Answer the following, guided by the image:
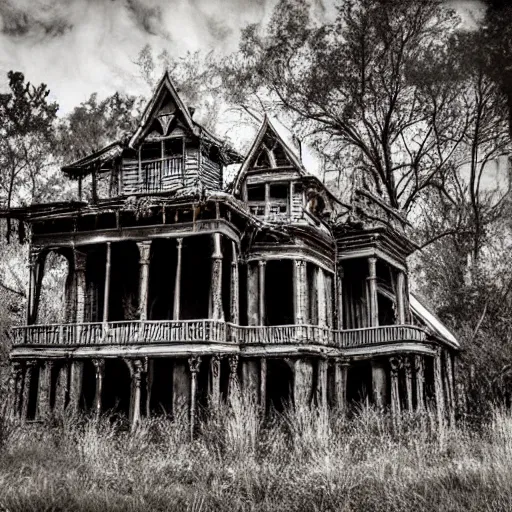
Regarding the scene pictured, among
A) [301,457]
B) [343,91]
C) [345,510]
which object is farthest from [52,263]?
[345,510]

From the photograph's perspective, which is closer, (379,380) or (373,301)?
(379,380)

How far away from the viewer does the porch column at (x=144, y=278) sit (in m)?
19.3

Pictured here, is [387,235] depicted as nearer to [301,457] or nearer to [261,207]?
[261,207]

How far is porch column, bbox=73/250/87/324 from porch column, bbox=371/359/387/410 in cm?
980

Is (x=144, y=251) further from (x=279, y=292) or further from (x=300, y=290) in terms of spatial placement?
(x=279, y=292)

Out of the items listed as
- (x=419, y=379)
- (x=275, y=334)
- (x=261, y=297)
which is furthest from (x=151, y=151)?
(x=419, y=379)

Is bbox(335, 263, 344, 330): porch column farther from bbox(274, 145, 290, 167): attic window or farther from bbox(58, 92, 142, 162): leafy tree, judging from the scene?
bbox(58, 92, 142, 162): leafy tree

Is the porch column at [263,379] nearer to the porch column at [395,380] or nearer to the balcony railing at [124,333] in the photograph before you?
the balcony railing at [124,333]

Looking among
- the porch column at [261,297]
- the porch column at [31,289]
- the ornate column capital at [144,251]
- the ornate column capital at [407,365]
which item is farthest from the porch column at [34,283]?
the ornate column capital at [407,365]

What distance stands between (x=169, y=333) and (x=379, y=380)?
7777 millimetres

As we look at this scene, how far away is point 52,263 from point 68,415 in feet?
54.9

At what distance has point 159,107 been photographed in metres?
24.2

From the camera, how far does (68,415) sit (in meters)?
17.7

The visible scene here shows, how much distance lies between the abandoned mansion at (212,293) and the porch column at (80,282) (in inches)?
1.4
